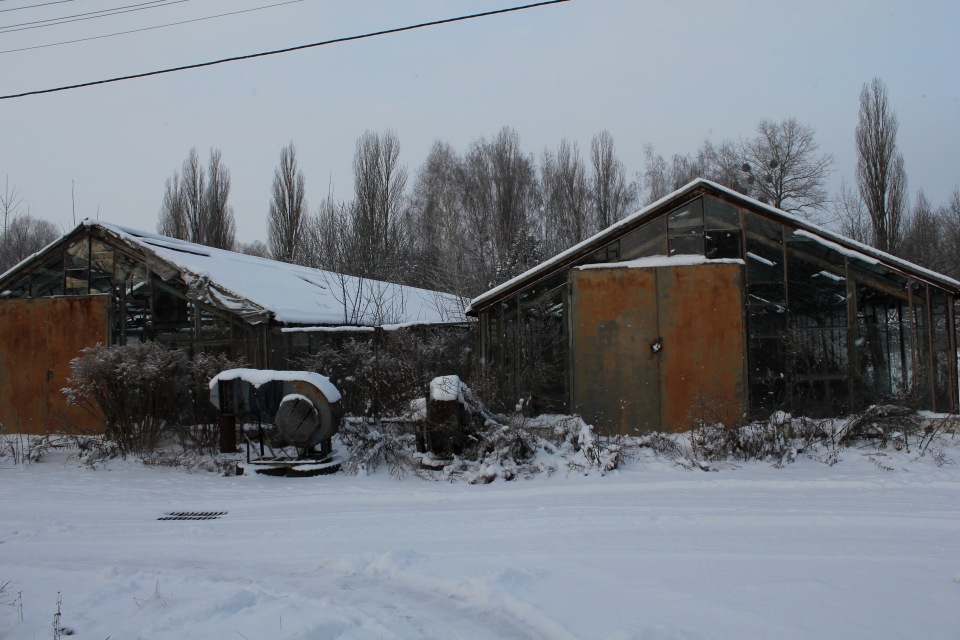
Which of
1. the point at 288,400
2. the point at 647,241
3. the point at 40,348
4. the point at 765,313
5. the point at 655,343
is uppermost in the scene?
the point at 647,241

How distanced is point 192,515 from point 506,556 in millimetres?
4285

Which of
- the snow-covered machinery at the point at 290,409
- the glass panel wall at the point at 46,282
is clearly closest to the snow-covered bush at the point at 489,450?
the snow-covered machinery at the point at 290,409

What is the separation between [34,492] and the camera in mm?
9016

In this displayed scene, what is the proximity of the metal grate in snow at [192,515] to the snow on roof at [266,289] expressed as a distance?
19.8 ft

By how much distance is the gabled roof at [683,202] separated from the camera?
11.9 metres

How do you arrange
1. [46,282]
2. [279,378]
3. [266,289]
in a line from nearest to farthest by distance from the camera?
[279,378]
[46,282]
[266,289]

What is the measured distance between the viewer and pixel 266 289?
15.5 metres

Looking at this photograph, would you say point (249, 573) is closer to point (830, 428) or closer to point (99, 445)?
point (99, 445)

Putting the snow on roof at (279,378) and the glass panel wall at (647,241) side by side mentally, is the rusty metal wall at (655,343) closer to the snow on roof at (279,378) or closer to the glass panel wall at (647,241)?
the glass panel wall at (647,241)

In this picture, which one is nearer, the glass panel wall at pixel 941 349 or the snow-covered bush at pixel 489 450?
the snow-covered bush at pixel 489 450

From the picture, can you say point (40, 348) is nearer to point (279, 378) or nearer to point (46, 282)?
point (46, 282)

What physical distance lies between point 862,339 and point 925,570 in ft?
26.6

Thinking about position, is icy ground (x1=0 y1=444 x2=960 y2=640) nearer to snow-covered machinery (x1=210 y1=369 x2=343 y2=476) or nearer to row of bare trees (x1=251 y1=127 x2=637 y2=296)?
snow-covered machinery (x1=210 y1=369 x2=343 y2=476)

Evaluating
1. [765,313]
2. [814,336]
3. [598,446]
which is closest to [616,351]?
[765,313]
